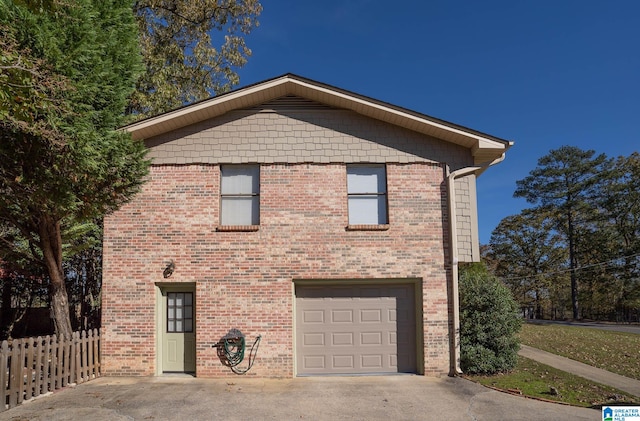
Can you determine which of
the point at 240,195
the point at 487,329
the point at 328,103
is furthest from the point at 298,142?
the point at 487,329

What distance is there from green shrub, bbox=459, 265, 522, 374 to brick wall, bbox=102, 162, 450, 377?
529 mm

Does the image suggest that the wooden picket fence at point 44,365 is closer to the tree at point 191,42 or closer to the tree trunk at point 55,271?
the tree trunk at point 55,271

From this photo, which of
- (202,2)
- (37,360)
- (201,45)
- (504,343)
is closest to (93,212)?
(37,360)

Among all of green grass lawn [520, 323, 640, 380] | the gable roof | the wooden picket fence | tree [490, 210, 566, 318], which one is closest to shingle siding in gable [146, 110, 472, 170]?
the gable roof

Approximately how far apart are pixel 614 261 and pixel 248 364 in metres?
43.9

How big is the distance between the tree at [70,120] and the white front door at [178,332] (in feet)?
6.69

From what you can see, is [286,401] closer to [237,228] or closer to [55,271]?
[237,228]

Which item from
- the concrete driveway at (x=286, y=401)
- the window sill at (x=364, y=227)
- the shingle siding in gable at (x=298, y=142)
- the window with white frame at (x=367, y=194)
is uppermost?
the shingle siding in gable at (x=298, y=142)

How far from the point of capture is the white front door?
9.95 meters

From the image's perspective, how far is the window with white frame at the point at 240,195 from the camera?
10219mm

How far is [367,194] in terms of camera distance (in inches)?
408

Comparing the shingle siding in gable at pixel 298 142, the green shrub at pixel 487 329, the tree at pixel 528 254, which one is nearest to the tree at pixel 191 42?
the shingle siding in gable at pixel 298 142

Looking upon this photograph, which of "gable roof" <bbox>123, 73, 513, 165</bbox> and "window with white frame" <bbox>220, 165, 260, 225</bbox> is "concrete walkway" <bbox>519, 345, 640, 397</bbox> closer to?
"gable roof" <bbox>123, 73, 513, 165</bbox>

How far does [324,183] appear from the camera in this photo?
10.2m
